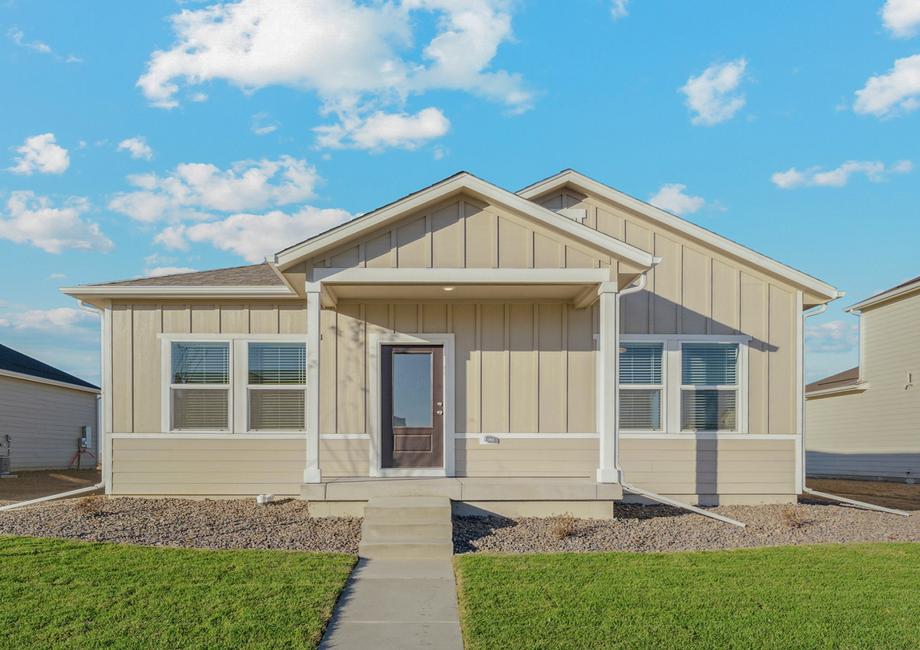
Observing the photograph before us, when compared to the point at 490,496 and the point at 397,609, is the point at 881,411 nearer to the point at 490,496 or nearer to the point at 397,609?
the point at 490,496

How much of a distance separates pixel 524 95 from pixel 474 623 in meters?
10.4

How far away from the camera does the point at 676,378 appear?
36.2ft

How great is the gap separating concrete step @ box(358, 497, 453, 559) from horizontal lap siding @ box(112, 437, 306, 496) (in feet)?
8.27

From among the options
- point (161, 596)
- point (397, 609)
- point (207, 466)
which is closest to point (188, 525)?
point (207, 466)

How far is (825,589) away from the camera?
21.0 feet

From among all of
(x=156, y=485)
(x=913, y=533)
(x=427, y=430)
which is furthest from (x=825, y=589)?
(x=156, y=485)

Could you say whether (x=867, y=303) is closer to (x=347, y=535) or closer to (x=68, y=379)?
(x=347, y=535)

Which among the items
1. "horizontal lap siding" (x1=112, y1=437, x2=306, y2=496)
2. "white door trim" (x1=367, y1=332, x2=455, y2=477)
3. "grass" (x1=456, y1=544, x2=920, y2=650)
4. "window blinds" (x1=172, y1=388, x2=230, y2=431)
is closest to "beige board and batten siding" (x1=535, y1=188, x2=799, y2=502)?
"white door trim" (x1=367, y1=332, x2=455, y2=477)

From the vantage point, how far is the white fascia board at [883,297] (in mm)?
17875

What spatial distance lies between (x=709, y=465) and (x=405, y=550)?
5206mm

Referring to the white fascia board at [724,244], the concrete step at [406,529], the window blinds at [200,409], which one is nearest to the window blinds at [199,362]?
the window blinds at [200,409]

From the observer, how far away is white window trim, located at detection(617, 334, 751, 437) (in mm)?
11016

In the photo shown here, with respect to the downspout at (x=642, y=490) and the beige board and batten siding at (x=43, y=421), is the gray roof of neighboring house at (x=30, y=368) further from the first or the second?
the downspout at (x=642, y=490)

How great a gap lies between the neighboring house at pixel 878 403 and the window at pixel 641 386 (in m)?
10.1
